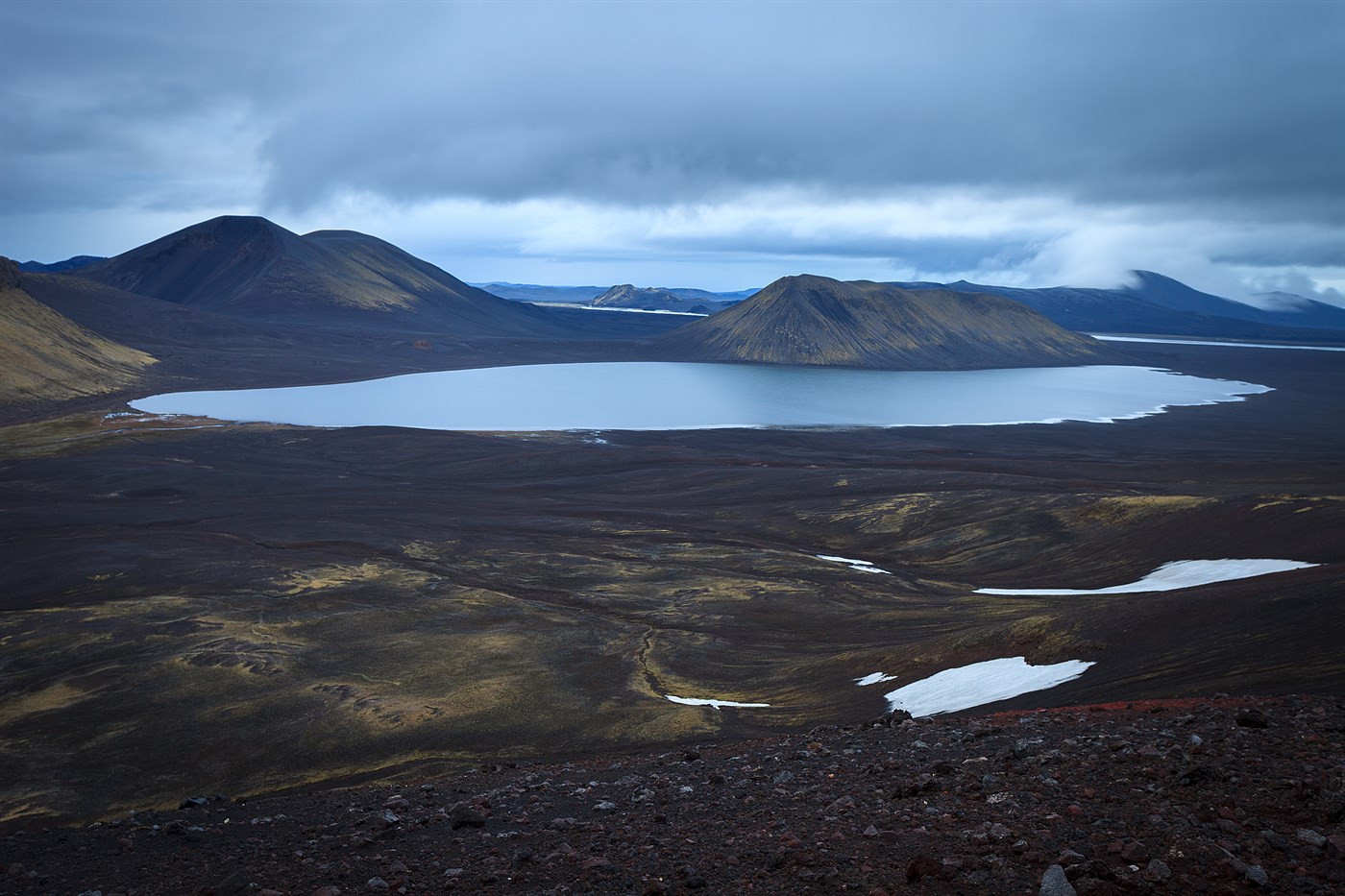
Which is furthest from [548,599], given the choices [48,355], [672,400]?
[48,355]

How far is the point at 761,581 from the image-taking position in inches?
1891

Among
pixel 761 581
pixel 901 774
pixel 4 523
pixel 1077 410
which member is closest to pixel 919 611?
pixel 761 581

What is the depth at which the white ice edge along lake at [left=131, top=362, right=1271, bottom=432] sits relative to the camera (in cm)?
12150

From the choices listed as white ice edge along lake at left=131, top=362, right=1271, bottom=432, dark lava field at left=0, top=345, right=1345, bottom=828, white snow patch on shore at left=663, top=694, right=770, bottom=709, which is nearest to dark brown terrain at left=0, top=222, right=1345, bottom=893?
dark lava field at left=0, top=345, right=1345, bottom=828

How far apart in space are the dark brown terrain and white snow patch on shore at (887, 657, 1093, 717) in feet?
2.50

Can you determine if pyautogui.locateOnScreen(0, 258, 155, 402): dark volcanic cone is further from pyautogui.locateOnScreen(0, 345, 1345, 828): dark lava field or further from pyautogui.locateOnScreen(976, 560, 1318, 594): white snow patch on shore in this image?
pyautogui.locateOnScreen(976, 560, 1318, 594): white snow patch on shore

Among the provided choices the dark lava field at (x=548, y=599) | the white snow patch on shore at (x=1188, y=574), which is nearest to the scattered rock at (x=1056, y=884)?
the dark lava field at (x=548, y=599)

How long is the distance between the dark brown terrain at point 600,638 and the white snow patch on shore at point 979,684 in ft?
2.50

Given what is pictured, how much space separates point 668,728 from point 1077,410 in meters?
133

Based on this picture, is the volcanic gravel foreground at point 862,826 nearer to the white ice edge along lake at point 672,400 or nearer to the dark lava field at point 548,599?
the dark lava field at point 548,599

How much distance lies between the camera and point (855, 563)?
53750mm

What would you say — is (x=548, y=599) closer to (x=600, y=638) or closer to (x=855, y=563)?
(x=600, y=638)

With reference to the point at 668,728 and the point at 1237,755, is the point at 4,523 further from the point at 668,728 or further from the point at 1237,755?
the point at 1237,755

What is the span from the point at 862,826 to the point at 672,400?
138901 mm
